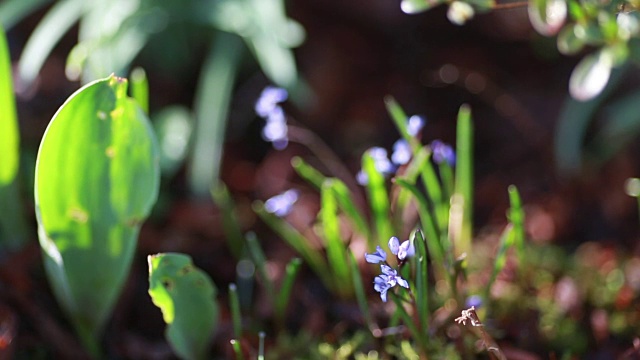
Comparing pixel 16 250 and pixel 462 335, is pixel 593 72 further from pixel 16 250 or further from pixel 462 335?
pixel 16 250

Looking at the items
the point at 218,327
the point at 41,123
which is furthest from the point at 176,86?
→ the point at 218,327

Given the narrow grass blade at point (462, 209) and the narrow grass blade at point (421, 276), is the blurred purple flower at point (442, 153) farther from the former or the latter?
the narrow grass blade at point (421, 276)

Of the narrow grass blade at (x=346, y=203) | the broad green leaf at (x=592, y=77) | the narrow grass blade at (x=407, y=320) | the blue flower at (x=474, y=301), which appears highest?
the broad green leaf at (x=592, y=77)

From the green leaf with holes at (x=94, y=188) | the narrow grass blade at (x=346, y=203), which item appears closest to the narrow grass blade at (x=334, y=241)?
the narrow grass blade at (x=346, y=203)

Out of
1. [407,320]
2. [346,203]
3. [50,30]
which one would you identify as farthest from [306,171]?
[50,30]

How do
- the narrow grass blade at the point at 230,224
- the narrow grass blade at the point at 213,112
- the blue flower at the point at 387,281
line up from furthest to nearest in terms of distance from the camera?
1. the narrow grass blade at the point at 213,112
2. the narrow grass blade at the point at 230,224
3. the blue flower at the point at 387,281

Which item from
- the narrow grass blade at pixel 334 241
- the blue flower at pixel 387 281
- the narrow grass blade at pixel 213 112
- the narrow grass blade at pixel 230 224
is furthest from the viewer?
the narrow grass blade at pixel 213 112
